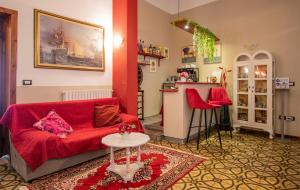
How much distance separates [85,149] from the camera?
2738 mm

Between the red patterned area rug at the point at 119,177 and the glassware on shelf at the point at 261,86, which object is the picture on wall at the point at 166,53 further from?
the red patterned area rug at the point at 119,177

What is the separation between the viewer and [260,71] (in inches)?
171

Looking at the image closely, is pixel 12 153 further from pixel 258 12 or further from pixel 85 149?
pixel 258 12

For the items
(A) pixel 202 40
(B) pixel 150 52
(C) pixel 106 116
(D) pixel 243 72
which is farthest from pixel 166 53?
(C) pixel 106 116

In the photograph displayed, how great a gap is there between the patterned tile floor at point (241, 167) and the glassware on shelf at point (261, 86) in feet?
3.58

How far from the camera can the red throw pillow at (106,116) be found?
3.41 meters

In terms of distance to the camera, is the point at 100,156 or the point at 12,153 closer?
the point at 12,153

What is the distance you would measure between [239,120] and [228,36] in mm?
2142

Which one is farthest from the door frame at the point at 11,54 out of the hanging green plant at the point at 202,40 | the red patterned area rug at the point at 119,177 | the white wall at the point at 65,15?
the hanging green plant at the point at 202,40

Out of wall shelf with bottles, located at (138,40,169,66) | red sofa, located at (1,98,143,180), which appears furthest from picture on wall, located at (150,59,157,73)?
red sofa, located at (1,98,143,180)

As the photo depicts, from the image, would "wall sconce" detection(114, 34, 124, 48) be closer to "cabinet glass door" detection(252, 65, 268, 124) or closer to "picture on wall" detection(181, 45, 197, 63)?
"picture on wall" detection(181, 45, 197, 63)

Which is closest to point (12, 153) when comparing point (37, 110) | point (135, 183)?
point (37, 110)

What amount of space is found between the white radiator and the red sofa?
31 cm

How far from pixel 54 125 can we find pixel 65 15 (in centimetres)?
202
